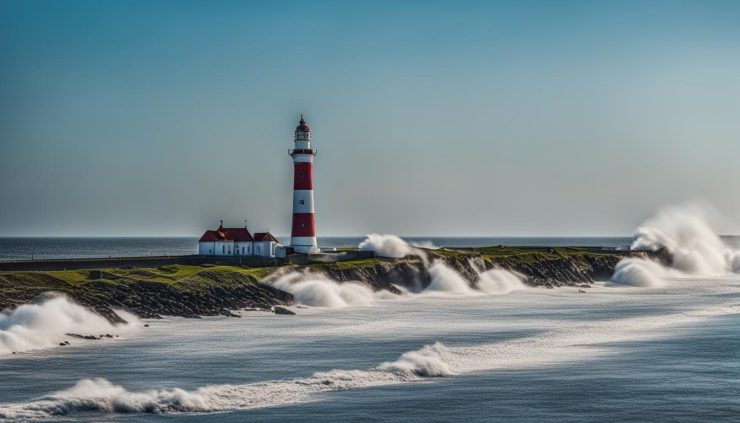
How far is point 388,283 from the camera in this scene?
81.3 metres

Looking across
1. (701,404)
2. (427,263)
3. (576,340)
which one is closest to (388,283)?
(427,263)

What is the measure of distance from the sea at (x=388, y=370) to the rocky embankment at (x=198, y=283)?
8.73 ft

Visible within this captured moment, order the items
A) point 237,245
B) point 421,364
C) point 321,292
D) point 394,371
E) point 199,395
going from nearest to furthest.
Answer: point 199,395 < point 394,371 < point 421,364 < point 321,292 < point 237,245

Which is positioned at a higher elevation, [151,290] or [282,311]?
[151,290]

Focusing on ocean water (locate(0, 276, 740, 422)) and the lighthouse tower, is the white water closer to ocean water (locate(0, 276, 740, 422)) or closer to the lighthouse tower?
ocean water (locate(0, 276, 740, 422))

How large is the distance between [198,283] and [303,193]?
2125 centimetres

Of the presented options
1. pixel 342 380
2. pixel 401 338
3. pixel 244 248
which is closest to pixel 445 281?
pixel 244 248

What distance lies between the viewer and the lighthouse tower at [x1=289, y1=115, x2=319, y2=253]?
8325 cm

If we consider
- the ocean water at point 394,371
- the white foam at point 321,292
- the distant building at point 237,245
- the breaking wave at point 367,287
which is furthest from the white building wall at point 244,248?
the ocean water at point 394,371

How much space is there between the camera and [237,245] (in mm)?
86188

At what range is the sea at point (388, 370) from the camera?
93.0ft

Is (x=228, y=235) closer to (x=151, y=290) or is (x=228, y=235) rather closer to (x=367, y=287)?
(x=367, y=287)

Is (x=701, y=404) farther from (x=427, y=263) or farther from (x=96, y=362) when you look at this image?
(x=427, y=263)

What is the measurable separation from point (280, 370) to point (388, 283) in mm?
45896
